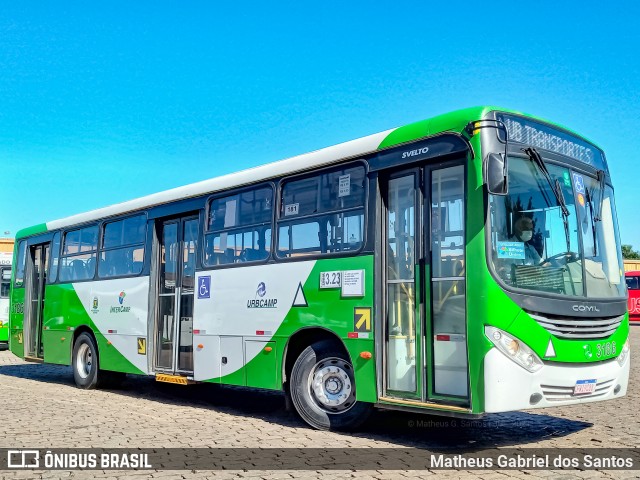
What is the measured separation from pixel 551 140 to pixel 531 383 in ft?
9.01

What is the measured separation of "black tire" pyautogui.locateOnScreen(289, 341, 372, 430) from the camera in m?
8.22

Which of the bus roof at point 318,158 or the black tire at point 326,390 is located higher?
the bus roof at point 318,158

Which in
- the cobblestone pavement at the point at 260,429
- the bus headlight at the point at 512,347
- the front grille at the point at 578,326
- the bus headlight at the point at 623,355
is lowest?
the cobblestone pavement at the point at 260,429

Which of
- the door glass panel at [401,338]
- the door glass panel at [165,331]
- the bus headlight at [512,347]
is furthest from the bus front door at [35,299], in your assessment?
the bus headlight at [512,347]

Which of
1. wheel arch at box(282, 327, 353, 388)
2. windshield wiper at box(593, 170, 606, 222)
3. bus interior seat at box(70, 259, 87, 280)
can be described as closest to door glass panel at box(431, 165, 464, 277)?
windshield wiper at box(593, 170, 606, 222)

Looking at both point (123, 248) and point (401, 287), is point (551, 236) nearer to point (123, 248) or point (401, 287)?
point (401, 287)

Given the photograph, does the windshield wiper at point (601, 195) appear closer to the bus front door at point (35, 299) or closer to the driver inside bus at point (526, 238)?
the driver inside bus at point (526, 238)

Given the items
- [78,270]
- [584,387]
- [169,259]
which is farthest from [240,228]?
[78,270]

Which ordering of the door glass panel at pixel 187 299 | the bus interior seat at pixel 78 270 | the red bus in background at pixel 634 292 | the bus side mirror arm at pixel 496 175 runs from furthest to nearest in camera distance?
the red bus in background at pixel 634 292, the bus interior seat at pixel 78 270, the door glass panel at pixel 187 299, the bus side mirror arm at pixel 496 175

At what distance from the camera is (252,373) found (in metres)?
9.52

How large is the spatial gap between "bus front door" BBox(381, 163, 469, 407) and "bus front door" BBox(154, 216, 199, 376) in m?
4.19

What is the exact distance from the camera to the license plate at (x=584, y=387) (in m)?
7.10

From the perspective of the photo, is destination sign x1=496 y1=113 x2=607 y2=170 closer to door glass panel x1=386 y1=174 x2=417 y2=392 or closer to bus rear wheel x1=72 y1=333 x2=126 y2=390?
door glass panel x1=386 y1=174 x2=417 y2=392

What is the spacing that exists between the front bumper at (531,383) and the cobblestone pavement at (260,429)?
64cm
